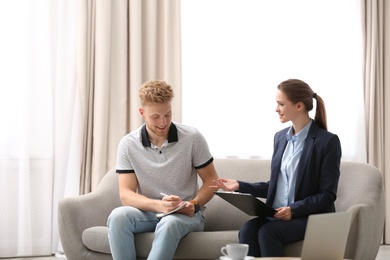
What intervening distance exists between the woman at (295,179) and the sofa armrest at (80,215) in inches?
30.8

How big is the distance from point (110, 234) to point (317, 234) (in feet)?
4.81

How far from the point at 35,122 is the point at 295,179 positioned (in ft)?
8.10

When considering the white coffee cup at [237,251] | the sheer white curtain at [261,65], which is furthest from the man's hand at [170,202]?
the sheer white curtain at [261,65]

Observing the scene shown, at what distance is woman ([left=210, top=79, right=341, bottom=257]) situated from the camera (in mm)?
3322

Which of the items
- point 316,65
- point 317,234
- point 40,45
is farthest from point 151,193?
point 316,65

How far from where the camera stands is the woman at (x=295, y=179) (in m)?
3.32

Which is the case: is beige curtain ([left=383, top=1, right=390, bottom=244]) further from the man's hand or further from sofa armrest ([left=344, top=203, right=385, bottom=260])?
the man's hand

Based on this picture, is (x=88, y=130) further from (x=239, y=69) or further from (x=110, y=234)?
(x=110, y=234)

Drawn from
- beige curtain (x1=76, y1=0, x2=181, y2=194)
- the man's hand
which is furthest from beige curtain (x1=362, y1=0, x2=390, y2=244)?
the man's hand

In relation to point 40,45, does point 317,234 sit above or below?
below

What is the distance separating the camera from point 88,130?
17.1 ft

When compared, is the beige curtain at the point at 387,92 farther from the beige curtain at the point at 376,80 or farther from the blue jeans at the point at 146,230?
the blue jeans at the point at 146,230

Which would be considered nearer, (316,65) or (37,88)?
(37,88)

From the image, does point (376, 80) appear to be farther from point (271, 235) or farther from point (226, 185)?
point (271, 235)
